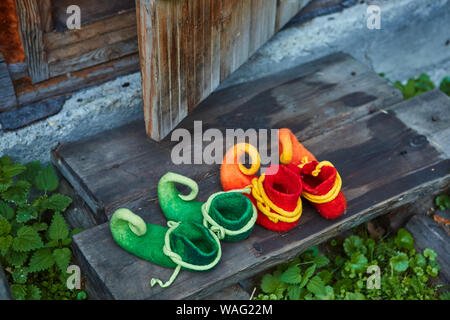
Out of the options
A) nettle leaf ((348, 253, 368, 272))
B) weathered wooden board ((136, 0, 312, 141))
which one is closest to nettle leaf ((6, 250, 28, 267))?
weathered wooden board ((136, 0, 312, 141))

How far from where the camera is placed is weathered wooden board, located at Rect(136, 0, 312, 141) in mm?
2111

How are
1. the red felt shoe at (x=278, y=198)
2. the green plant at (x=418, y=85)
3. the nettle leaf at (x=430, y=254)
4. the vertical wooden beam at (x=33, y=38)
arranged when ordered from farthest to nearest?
1. the green plant at (x=418, y=85)
2. the nettle leaf at (x=430, y=254)
3. the vertical wooden beam at (x=33, y=38)
4. the red felt shoe at (x=278, y=198)

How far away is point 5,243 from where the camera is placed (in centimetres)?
222

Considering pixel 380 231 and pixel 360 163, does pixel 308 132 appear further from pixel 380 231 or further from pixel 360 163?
pixel 380 231

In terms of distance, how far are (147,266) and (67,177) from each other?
2.30 ft

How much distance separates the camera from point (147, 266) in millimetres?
2035

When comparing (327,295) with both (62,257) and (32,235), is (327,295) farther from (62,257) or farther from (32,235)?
(32,235)

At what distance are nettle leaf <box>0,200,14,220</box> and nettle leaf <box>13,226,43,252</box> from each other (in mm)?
151

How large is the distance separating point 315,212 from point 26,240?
1.22 m

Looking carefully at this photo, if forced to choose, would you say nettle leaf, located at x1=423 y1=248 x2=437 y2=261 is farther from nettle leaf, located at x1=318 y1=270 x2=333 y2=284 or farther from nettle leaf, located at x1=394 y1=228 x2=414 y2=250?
nettle leaf, located at x1=318 y1=270 x2=333 y2=284

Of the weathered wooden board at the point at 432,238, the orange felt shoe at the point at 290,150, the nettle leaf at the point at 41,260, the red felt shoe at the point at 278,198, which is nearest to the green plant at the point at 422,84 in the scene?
the weathered wooden board at the point at 432,238

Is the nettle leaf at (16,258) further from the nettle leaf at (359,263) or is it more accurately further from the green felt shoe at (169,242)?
the nettle leaf at (359,263)

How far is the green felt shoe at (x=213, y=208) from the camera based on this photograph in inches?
81.5

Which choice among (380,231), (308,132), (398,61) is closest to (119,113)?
(308,132)
